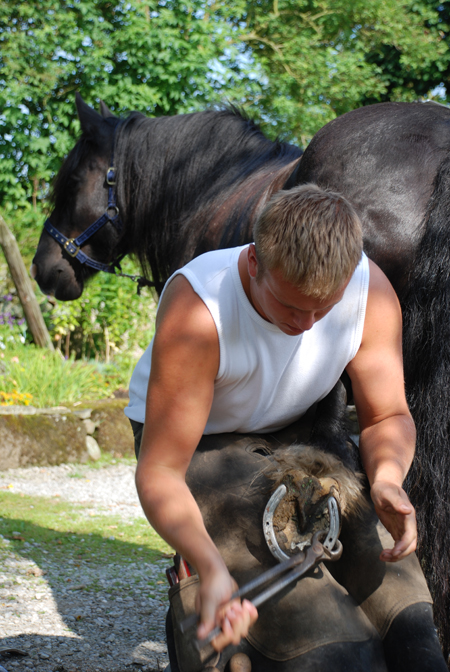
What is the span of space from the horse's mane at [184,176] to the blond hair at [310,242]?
55.0 inches

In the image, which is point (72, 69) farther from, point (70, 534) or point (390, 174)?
point (390, 174)

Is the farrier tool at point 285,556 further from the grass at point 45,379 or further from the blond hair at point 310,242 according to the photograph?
the grass at point 45,379

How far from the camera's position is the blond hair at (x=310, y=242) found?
139 centimetres

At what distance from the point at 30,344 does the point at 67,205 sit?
3.56 m

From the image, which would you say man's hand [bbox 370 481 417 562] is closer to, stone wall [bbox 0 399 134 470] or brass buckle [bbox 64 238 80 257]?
brass buckle [bbox 64 238 80 257]

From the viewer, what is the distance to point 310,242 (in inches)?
54.6

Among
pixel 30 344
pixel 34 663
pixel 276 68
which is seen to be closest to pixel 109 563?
pixel 34 663

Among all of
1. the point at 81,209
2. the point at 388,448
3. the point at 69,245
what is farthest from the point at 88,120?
the point at 388,448

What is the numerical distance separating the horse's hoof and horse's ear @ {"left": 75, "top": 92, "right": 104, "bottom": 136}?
3.13 metres

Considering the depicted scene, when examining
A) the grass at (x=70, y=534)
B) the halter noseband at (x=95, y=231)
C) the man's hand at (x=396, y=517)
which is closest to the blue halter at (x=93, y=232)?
the halter noseband at (x=95, y=231)

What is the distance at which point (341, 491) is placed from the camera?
1.68m

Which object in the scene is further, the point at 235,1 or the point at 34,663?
the point at 235,1

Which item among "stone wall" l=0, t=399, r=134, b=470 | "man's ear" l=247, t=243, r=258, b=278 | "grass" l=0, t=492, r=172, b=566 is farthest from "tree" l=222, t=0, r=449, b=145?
"man's ear" l=247, t=243, r=258, b=278

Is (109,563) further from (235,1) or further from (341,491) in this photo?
(235,1)
